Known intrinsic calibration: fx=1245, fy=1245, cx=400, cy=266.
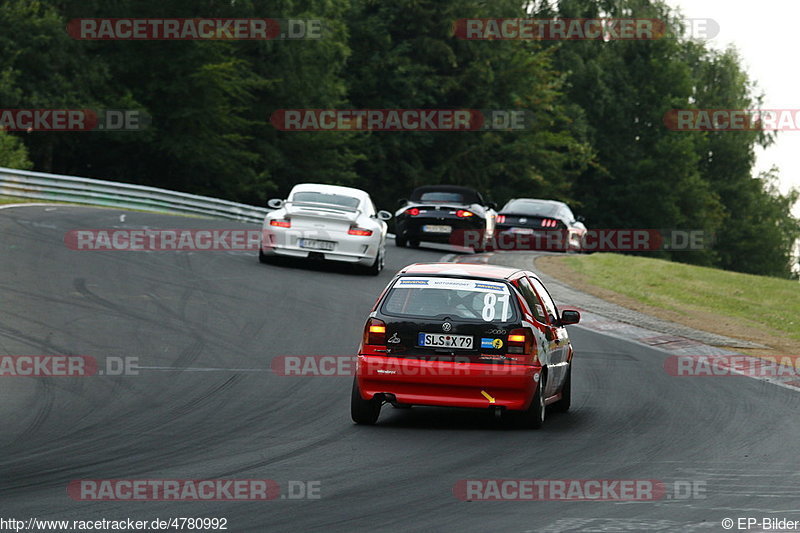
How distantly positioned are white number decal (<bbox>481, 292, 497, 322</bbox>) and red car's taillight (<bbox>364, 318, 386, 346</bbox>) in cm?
85

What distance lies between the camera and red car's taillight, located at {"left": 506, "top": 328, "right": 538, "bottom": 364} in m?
10.2

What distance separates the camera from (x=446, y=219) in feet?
93.7

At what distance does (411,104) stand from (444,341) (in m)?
52.8

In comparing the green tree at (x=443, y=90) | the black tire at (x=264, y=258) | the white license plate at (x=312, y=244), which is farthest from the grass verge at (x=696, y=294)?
the green tree at (x=443, y=90)

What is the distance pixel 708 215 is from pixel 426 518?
77.2 metres

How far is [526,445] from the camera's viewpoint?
9633 millimetres

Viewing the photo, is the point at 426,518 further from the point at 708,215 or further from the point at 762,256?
the point at 762,256

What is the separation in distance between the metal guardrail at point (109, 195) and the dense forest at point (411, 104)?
354 inches

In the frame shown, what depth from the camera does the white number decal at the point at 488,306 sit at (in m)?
10.4

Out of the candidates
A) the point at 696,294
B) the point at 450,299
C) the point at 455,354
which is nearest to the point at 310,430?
the point at 455,354

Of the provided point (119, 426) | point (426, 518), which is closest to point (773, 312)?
point (119, 426)

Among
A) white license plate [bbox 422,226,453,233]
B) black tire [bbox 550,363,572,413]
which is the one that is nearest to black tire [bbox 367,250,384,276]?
white license plate [bbox 422,226,453,233]

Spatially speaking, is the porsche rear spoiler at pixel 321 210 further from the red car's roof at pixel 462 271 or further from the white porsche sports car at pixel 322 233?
the red car's roof at pixel 462 271

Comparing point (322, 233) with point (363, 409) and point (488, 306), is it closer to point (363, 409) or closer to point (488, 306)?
point (488, 306)
